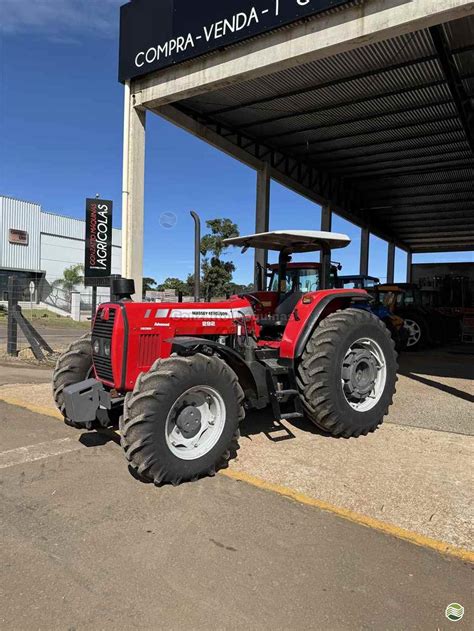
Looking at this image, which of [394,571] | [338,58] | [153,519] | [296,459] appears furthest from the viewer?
[338,58]

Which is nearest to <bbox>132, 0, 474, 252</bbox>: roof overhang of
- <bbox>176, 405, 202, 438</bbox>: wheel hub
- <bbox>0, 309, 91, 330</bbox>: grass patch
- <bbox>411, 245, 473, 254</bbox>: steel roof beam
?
<bbox>176, 405, 202, 438</bbox>: wheel hub

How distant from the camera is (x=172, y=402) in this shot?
12.6 feet

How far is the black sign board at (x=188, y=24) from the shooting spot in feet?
24.8

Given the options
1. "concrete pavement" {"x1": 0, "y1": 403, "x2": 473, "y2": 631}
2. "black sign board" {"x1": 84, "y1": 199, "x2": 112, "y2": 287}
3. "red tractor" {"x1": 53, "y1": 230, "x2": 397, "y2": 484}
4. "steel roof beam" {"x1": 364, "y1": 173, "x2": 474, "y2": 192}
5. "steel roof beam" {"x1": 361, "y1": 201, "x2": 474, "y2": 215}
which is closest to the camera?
"concrete pavement" {"x1": 0, "y1": 403, "x2": 473, "y2": 631}

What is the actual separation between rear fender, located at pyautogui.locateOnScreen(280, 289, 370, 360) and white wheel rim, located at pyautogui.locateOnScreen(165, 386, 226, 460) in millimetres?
1188

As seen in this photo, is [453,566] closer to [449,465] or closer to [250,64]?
[449,465]

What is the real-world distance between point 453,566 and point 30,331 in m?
10.6

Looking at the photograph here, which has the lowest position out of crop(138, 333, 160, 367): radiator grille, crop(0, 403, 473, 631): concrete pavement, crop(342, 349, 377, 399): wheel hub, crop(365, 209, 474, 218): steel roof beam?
crop(0, 403, 473, 631): concrete pavement

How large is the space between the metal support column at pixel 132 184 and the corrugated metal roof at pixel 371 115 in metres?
2.02

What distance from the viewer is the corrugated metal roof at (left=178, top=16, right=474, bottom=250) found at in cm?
941

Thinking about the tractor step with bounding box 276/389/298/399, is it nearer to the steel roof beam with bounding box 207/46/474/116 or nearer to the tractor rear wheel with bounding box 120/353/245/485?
the tractor rear wheel with bounding box 120/353/245/485

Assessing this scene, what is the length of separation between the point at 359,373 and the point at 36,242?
168ft

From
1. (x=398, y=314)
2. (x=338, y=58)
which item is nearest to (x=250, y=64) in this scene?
(x=338, y=58)

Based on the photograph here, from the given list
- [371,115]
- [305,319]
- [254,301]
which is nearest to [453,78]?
[371,115]
